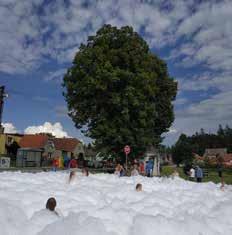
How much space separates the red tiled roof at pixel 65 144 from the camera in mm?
78194

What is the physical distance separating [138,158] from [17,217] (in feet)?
67.8

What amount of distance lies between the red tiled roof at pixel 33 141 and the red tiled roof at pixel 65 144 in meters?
6.22

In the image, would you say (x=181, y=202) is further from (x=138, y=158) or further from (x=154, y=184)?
(x=138, y=158)

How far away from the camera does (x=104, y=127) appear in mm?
24797

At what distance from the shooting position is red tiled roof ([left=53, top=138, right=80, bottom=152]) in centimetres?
7819

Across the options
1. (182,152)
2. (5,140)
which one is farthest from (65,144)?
(182,152)

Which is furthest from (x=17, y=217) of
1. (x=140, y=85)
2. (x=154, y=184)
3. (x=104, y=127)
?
(x=140, y=85)

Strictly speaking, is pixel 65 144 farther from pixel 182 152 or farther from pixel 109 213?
pixel 109 213

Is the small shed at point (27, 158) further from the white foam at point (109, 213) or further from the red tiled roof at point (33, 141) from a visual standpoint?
the white foam at point (109, 213)

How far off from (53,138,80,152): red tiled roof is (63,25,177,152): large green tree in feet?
170

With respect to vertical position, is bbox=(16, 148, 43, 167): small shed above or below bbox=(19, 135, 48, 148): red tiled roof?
below

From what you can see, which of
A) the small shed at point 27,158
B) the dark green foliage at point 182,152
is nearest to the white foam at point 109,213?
the small shed at point 27,158

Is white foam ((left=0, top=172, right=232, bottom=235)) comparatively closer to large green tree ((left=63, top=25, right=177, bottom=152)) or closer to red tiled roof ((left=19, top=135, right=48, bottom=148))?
large green tree ((left=63, top=25, right=177, bottom=152))

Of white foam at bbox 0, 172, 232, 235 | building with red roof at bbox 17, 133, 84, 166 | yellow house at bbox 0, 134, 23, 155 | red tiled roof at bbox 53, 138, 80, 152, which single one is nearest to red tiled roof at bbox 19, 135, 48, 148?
building with red roof at bbox 17, 133, 84, 166
